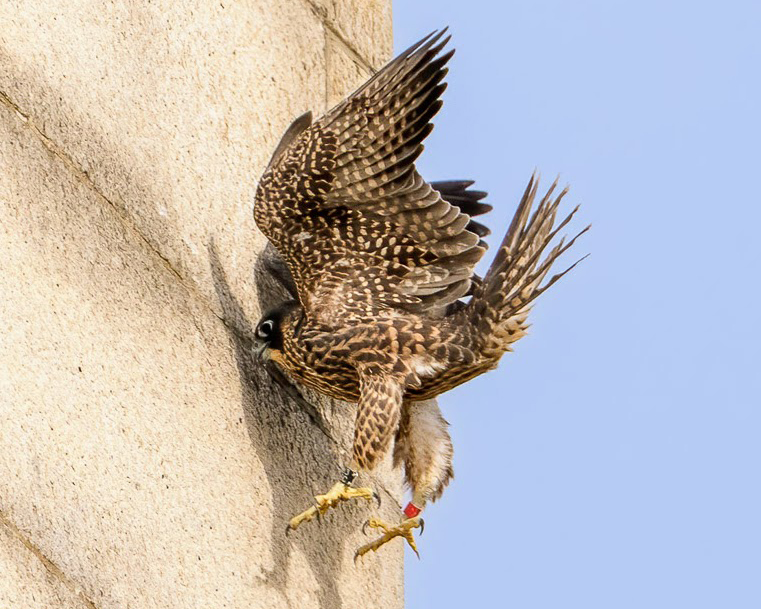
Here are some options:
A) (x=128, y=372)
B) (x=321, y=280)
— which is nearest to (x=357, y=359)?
(x=321, y=280)

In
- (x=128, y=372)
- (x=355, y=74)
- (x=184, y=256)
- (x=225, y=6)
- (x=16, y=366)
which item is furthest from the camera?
(x=355, y=74)

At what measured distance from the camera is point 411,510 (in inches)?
276

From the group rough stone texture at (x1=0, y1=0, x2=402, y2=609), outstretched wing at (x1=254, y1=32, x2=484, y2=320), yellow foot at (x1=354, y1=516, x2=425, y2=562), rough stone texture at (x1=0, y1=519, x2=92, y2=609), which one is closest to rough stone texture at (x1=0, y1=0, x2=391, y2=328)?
rough stone texture at (x1=0, y1=0, x2=402, y2=609)

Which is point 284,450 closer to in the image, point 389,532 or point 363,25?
point 389,532

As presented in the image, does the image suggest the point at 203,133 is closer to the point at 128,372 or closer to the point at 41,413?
the point at 128,372

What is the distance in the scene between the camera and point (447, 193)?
7.38 m

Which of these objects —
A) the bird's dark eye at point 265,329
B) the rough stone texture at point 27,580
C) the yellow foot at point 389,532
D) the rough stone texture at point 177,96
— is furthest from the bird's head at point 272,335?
the rough stone texture at point 27,580

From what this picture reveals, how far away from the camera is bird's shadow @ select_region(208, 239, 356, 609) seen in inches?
264

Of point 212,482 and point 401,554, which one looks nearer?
point 212,482

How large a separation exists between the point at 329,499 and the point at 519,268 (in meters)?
1.10

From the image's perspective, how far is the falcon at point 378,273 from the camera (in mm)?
6512

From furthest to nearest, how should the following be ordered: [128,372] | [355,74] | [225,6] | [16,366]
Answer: [355,74] → [225,6] → [128,372] → [16,366]

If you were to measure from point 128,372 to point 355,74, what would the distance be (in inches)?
97.2

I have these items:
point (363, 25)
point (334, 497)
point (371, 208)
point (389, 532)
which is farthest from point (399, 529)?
point (363, 25)
